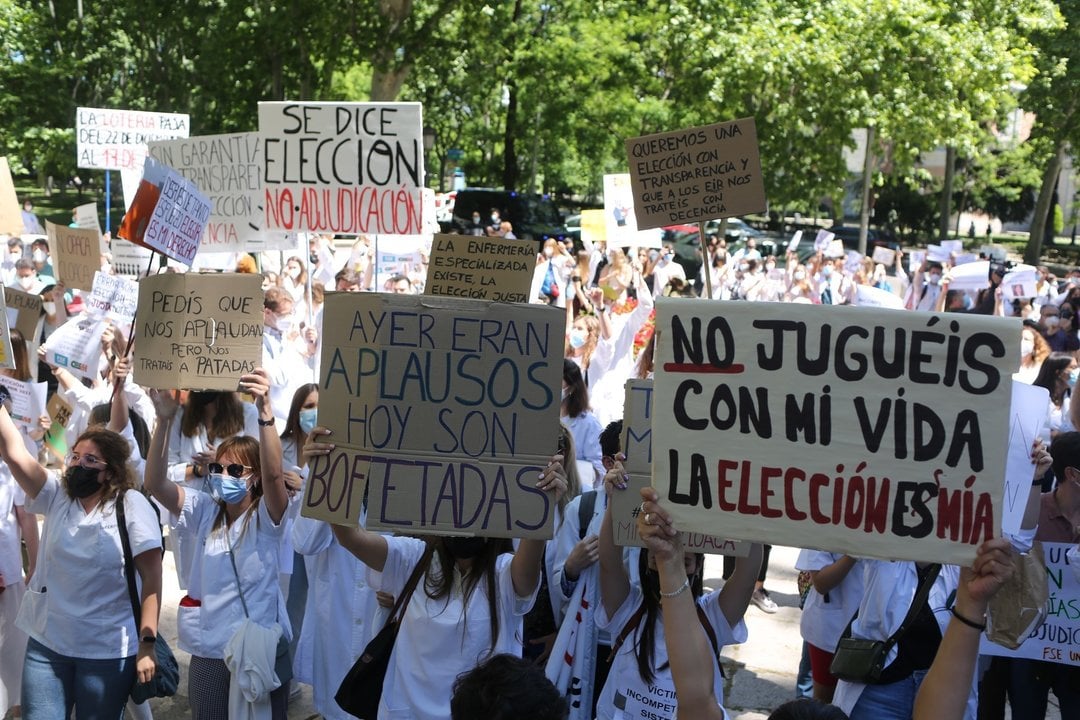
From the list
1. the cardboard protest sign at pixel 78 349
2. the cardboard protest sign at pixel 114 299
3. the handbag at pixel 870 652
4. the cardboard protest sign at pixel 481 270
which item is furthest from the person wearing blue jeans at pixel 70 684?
the cardboard protest sign at pixel 114 299

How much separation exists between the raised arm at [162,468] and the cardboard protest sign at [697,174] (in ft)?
8.59

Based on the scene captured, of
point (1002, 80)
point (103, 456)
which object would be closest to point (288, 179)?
point (103, 456)

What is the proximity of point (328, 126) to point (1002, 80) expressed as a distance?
2136 centimetres

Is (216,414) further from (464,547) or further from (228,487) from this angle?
(464,547)

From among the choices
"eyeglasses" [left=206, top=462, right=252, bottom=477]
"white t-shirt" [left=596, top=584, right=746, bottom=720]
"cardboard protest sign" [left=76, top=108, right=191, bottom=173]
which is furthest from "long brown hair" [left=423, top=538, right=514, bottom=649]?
"cardboard protest sign" [left=76, top=108, right=191, bottom=173]

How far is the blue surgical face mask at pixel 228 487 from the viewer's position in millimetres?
4617

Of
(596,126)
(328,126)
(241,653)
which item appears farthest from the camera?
(596,126)

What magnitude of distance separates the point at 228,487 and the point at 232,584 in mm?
377

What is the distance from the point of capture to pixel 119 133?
12.8 metres

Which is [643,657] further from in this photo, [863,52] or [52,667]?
[863,52]

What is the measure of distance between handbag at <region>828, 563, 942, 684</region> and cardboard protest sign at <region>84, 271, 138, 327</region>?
536 centimetres

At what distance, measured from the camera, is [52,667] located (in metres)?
4.53

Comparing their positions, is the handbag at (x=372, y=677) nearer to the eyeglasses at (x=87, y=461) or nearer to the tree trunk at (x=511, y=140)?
the eyeglasses at (x=87, y=461)

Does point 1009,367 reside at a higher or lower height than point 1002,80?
lower
